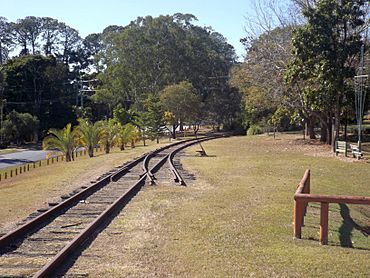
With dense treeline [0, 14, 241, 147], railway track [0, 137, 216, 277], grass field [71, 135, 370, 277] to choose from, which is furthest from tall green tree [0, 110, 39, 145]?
grass field [71, 135, 370, 277]

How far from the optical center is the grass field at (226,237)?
7324mm

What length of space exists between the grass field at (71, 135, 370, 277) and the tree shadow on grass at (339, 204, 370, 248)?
0.12 feet

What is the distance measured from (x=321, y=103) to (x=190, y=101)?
102 feet

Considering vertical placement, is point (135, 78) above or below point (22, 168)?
above

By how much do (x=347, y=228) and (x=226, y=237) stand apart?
10.9ft

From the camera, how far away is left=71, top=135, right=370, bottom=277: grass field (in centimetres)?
732

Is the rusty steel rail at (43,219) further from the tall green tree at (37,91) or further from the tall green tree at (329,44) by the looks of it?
the tall green tree at (37,91)

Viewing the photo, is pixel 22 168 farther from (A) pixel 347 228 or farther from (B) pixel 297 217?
(B) pixel 297 217

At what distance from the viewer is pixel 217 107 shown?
7981 cm

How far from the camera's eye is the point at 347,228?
1107 cm

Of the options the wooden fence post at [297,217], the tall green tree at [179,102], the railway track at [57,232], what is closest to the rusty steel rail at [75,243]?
the railway track at [57,232]

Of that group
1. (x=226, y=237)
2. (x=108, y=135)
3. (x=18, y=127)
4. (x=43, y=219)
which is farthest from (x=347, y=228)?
(x=18, y=127)

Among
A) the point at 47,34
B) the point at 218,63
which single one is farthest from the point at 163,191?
the point at 47,34

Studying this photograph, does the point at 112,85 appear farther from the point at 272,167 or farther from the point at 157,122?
the point at 272,167
